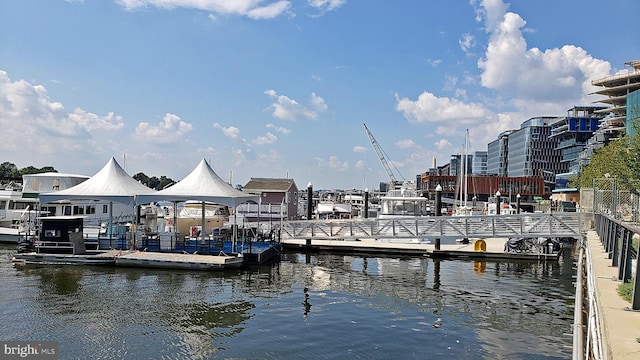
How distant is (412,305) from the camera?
20219 millimetres

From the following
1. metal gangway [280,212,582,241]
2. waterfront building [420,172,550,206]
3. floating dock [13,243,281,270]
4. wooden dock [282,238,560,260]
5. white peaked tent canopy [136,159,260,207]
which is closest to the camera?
floating dock [13,243,281,270]

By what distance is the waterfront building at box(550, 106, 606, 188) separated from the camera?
127238 mm

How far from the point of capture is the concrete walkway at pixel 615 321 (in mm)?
5773

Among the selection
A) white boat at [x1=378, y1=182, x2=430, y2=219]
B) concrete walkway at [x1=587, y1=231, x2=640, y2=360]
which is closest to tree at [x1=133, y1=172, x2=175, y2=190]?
white boat at [x1=378, y1=182, x2=430, y2=219]

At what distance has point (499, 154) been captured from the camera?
181500 millimetres

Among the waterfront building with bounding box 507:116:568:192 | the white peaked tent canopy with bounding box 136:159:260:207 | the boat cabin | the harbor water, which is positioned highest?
the waterfront building with bounding box 507:116:568:192

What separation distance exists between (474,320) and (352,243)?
20.4 metres

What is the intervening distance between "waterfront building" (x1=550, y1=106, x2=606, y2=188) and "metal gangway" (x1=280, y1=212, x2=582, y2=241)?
10087cm

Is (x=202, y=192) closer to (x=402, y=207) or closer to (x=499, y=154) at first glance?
(x=402, y=207)

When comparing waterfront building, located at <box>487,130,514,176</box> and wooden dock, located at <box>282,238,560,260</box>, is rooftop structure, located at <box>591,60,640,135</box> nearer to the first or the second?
waterfront building, located at <box>487,130,514,176</box>

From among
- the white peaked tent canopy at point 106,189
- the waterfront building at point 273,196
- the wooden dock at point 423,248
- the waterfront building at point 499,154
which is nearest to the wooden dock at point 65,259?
the white peaked tent canopy at point 106,189

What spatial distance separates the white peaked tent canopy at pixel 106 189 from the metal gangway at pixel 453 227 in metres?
10.6

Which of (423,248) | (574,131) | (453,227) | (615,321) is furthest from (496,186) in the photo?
(615,321)

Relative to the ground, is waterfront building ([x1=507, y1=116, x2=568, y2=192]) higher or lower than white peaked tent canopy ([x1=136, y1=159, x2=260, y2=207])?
higher
